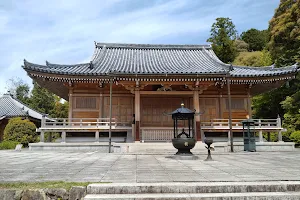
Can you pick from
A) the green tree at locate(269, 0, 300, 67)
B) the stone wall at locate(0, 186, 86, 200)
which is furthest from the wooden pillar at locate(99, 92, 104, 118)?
the green tree at locate(269, 0, 300, 67)

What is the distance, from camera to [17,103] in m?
30.5

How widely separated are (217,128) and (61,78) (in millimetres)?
11116

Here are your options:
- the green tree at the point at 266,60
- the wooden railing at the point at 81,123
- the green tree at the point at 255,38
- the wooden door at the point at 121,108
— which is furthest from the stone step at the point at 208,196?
the green tree at the point at 255,38

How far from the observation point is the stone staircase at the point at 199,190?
173 inches

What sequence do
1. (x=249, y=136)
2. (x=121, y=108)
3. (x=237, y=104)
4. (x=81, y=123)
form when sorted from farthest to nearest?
(x=237, y=104)
(x=121, y=108)
(x=81, y=123)
(x=249, y=136)

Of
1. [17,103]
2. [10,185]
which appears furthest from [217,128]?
[17,103]

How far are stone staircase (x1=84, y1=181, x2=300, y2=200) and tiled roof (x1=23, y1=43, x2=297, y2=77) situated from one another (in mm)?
10777

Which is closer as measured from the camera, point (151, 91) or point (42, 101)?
point (151, 91)

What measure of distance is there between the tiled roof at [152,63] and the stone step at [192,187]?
10743 mm

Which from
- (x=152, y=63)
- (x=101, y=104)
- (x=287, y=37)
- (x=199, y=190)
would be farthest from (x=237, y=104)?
(x=199, y=190)

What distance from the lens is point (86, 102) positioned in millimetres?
17609

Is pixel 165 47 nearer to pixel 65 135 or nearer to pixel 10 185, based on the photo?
pixel 65 135

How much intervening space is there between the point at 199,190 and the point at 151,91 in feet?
39.8

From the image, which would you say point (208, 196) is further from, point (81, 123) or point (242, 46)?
point (242, 46)
